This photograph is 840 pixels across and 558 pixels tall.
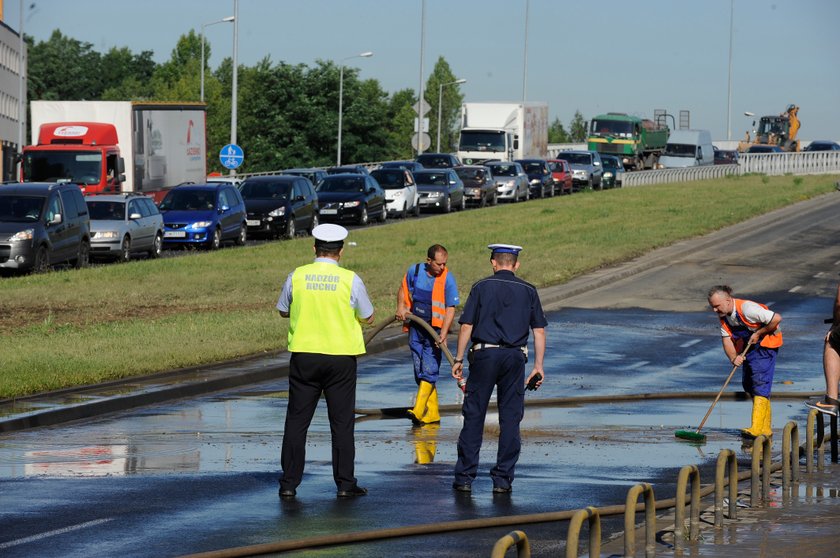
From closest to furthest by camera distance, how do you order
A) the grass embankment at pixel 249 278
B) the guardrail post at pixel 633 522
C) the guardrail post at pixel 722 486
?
1. the guardrail post at pixel 633 522
2. the guardrail post at pixel 722 486
3. the grass embankment at pixel 249 278

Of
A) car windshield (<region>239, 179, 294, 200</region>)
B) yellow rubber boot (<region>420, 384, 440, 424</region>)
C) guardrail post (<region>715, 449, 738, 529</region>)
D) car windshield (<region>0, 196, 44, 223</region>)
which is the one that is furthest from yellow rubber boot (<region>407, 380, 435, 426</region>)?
car windshield (<region>239, 179, 294, 200</region>)

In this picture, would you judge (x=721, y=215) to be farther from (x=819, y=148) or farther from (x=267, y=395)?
(x=819, y=148)

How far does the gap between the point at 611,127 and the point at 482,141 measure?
53.7 feet

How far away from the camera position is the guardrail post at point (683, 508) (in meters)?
8.49

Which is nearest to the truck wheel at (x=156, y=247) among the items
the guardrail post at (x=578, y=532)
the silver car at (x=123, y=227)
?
the silver car at (x=123, y=227)

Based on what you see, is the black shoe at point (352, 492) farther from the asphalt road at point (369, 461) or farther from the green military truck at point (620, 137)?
the green military truck at point (620, 137)

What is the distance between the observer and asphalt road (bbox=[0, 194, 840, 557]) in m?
9.38

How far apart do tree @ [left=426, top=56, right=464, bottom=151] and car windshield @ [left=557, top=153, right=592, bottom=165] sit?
248ft

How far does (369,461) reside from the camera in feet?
41.0

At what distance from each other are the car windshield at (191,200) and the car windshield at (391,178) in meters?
13.3

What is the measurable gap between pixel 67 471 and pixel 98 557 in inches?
→ 122

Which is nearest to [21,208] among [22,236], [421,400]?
[22,236]

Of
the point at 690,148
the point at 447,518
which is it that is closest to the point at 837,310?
the point at 447,518

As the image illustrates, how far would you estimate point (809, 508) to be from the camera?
10.2 metres
